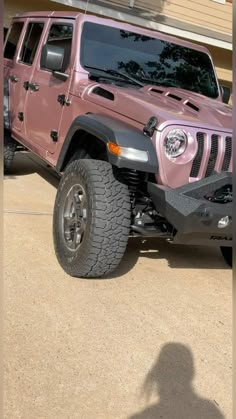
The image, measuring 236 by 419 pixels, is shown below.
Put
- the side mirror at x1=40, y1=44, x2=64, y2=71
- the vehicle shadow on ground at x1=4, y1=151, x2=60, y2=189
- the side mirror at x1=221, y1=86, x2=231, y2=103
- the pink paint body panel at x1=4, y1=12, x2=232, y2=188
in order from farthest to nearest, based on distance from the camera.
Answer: the vehicle shadow on ground at x1=4, y1=151, x2=60, y2=189
the side mirror at x1=221, y1=86, x2=231, y2=103
the side mirror at x1=40, y1=44, x2=64, y2=71
the pink paint body panel at x1=4, y1=12, x2=232, y2=188

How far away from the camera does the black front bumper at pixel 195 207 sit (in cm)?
314

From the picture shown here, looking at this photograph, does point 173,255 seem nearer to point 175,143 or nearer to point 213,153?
point 213,153

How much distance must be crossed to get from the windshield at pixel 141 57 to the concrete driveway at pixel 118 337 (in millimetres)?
1676

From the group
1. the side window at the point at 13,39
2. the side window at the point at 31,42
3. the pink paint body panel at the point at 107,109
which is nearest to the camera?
the pink paint body panel at the point at 107,109

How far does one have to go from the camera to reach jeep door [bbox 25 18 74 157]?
15.3 ft

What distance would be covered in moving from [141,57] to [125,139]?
68.8 inches

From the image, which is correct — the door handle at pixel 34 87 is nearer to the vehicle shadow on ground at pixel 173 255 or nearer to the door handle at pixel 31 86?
the door handle at pixel 31 86

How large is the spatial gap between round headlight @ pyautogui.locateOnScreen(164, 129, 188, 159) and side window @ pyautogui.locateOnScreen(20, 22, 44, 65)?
2.94m

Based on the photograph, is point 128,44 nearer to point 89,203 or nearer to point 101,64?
point 101,64

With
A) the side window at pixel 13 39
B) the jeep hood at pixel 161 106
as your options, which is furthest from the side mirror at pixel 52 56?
the side window at pixel 13 39

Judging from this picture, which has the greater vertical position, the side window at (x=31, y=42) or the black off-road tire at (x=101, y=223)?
the side window at (x=31, y=42)

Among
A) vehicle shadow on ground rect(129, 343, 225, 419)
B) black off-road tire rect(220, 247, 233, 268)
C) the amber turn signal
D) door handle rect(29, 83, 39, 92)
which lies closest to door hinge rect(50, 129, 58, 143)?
door handle rect(29, 83, 39, 92)

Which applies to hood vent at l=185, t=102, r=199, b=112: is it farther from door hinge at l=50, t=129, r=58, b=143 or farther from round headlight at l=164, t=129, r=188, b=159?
door hinge at l=50, t=129, r=58, b=143

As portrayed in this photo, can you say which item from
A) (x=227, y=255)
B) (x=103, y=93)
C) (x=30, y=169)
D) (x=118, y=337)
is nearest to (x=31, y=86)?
(x=103, y=93)
